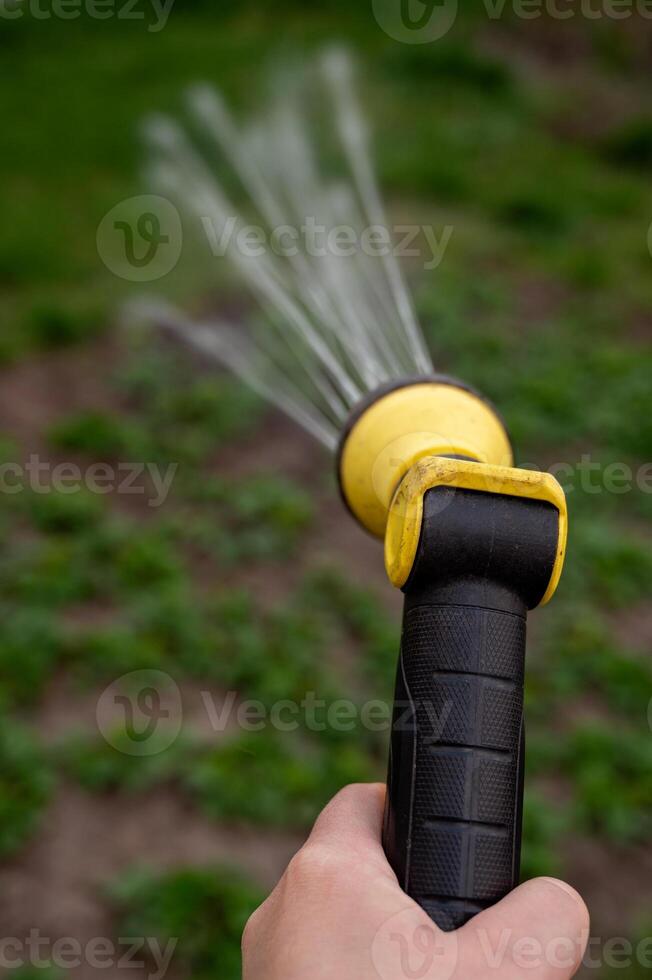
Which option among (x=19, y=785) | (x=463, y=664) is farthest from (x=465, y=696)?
(x=19, y=785)

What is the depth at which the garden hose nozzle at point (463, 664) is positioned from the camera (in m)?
1.21

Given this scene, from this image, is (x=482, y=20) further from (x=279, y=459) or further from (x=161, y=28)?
(x=279, y=459)

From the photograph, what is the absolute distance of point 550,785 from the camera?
334 centimetres

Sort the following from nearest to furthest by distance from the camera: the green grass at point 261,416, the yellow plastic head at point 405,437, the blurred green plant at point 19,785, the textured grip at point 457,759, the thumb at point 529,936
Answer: the thumb at point 529,936, the textured grip at point 457,759, the yellow plastic head at point 405,437, the blurred green plant at point 19,785, the green grass at point 261,416

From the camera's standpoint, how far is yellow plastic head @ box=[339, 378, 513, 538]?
143cm

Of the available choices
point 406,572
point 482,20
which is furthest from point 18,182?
point 406,572

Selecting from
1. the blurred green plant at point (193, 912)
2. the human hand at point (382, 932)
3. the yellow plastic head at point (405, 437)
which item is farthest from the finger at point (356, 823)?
the blurred green plant at point (193, 912)

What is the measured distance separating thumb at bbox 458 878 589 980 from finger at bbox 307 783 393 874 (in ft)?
0.49

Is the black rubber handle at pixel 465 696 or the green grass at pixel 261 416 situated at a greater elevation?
the green grass at pixel 261 416

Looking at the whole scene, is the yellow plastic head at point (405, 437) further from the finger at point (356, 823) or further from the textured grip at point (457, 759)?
the finger at point (356, 823)

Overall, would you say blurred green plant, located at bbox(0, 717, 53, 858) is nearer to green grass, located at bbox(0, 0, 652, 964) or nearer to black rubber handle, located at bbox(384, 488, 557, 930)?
green grass, located at bbox(0, 0, 652, 964)

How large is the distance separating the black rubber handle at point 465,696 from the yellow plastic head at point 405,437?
0.51 feet

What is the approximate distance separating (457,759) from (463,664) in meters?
0.12

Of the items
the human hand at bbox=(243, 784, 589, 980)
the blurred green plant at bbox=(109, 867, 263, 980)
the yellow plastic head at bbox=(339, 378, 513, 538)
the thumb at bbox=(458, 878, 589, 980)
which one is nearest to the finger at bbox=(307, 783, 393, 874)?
the human hand at bbox=(243, 784, 589, 980)
